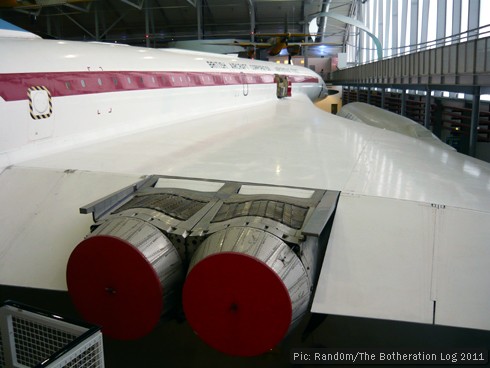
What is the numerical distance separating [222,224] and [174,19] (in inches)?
1333

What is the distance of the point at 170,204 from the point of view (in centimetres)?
320

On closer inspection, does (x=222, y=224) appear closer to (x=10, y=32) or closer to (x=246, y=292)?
(x=246, y=292)

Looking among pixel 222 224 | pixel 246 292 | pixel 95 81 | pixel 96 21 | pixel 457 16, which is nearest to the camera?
pixel 246 292

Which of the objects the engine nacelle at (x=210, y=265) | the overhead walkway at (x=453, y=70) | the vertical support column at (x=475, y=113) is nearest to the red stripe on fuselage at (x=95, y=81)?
the engine nacelle at (x=210, y=265)

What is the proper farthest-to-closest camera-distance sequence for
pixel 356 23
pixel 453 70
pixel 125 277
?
pixel 356 23
pixel 453 70
pixel 125 277

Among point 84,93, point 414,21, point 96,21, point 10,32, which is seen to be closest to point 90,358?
point 84,93

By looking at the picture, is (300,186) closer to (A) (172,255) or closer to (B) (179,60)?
(A) (172,255)

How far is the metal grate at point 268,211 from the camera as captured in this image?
2.84 meters

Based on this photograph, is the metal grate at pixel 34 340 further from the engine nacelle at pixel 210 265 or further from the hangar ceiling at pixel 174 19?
the hangar ceiling at pixel 174 19

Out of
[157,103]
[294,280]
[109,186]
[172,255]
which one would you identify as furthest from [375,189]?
[157,103]

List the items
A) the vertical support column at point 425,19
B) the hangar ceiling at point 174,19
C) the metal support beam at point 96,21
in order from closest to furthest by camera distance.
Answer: the vertical support column at point 425,19 < the metal support beam at point 96,21 < the hangar ceiling at point 174,19

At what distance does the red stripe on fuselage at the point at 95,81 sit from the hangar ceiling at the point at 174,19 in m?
22.8

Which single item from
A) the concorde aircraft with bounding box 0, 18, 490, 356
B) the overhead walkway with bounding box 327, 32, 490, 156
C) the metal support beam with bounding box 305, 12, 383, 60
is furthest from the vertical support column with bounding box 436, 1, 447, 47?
the concorde aircraft with bounding box 0, 18, 490, 356

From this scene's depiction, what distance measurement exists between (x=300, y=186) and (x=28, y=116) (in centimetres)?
276
